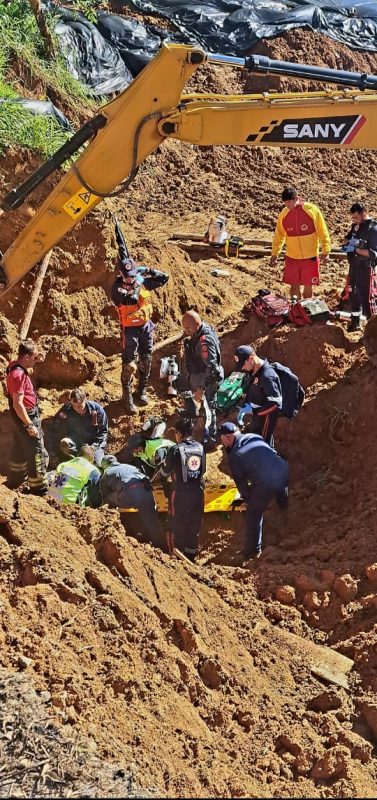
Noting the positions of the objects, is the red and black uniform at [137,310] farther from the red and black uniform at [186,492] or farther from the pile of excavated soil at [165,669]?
the pile of excavated soil at [165,669]

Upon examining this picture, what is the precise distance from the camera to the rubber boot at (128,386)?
10.5 meters

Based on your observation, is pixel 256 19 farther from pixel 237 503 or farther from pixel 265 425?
pixel 237 503

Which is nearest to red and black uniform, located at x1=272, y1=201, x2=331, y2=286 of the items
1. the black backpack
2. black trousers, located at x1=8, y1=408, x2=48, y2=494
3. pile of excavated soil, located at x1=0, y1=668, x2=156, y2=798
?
the black backpack

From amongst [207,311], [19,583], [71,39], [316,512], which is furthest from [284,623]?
[71,39]

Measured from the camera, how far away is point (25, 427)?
355 inches

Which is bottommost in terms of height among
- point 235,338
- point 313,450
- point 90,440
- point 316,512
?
point 90,440

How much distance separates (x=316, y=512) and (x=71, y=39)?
12287 mm

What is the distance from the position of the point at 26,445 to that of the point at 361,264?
459 cm

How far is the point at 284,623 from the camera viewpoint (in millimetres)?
7164

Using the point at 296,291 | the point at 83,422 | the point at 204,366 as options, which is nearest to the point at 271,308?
the point at 296,291

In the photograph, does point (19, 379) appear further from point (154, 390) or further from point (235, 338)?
point (235, 338)

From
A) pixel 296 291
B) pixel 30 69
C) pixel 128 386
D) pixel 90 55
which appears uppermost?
pixel 90 55

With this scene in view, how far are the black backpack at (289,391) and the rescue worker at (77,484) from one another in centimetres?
210

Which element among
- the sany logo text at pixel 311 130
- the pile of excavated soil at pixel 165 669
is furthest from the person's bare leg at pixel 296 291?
the pile of excavated soil at pixel 165 669
